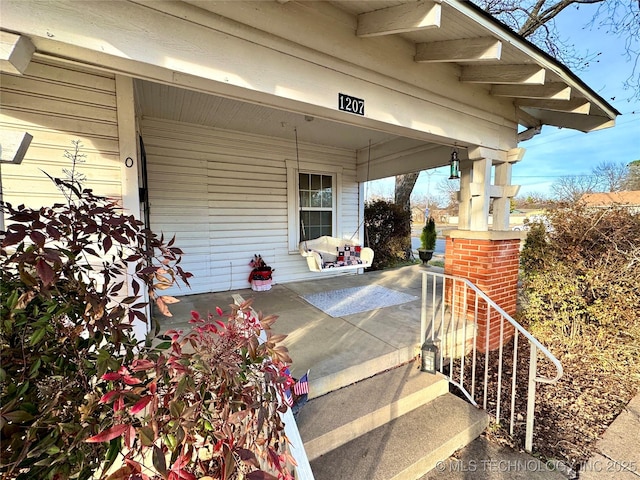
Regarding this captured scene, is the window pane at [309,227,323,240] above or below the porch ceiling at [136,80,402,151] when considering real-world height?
below

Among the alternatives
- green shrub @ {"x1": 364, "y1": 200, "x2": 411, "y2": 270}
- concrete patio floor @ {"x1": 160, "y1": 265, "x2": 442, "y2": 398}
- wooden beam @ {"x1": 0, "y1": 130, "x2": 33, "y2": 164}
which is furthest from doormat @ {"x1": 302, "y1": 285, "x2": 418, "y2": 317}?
green shrub @ {"x1": 364, "y1": 200, "x2": 411, "y2": 270}

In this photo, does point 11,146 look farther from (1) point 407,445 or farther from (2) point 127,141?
(1) point 407,445

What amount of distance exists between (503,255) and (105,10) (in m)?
3.91

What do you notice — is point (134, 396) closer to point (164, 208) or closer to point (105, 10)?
point (105, 10)

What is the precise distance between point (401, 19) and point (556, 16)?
7145 mm

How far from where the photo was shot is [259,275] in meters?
4.71

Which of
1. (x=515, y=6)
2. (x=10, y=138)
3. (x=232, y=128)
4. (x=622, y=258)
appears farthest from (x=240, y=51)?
(x=515, y=6)

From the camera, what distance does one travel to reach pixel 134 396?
80cm

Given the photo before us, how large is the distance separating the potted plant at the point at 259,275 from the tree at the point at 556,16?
22.5ft

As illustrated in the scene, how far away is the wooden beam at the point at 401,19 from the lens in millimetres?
1636

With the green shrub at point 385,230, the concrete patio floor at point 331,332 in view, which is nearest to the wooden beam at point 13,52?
the concrete patio floor at point 331,332

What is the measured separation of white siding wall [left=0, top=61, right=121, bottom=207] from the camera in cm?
175

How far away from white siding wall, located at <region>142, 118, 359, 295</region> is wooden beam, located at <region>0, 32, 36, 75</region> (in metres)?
3.04

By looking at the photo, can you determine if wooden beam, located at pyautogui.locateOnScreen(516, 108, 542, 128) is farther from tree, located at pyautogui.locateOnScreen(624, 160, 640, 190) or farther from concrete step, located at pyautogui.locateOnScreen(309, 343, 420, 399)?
tree, located at pyautogui.locateOnScreen(624, 160, 640, 190)
